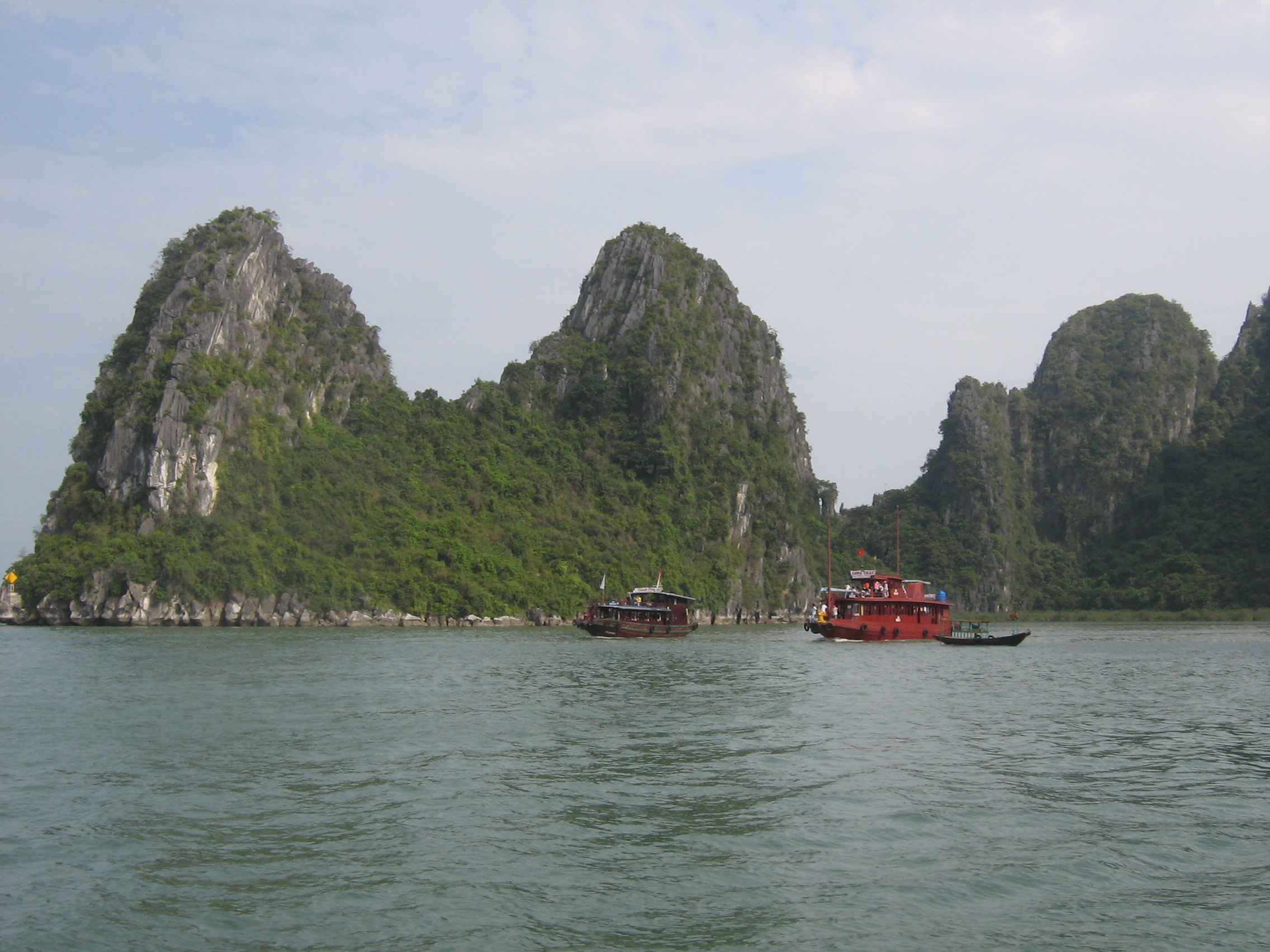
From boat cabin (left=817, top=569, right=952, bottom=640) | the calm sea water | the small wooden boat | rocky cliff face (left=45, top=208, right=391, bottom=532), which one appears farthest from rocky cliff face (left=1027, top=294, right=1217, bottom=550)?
the calm sea water

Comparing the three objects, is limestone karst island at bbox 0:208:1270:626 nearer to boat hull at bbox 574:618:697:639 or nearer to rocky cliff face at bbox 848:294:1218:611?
rocky cliff face at bbox 848:294:1218:611

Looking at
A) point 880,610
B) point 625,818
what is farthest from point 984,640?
point 625,818

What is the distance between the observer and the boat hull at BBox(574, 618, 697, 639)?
51.1 m

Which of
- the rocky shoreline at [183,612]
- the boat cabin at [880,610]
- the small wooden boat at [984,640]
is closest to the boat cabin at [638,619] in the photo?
the boat cabin at [880,610]

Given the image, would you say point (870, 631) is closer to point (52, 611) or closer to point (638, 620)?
point (638, 620)

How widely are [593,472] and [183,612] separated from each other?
37.9m

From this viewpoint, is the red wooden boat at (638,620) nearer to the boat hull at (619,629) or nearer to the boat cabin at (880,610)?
the boat hull at (619,629)

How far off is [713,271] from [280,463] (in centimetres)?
5024

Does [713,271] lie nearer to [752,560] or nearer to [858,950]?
[752,560]

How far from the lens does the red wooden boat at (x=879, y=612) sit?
51.1 metres

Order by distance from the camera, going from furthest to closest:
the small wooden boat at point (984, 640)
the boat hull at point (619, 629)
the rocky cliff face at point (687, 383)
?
the rocky cliff face at point (687, 383), the boat hull at point (619, 629), the small wooden boat at point (984, 640)

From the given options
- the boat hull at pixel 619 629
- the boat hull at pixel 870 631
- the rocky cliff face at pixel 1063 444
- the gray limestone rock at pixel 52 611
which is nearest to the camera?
the boat hull at pixel 870 631

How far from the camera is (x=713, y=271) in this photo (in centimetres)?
10362

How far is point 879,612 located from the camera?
171 ft
